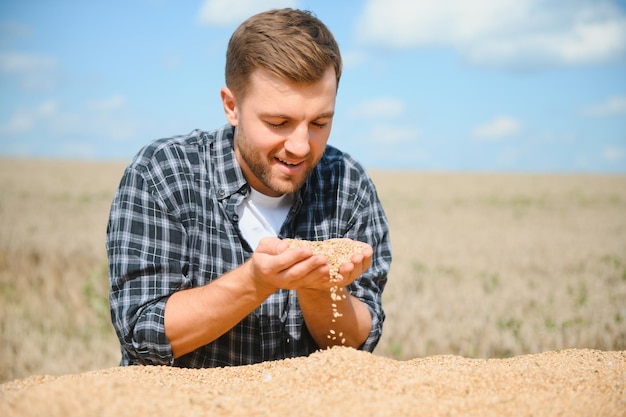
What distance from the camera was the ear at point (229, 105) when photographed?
10.3ft

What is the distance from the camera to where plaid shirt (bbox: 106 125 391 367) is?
2.83 m

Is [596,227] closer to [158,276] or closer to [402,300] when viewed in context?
[402,300]

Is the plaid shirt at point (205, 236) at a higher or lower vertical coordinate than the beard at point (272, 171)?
lower

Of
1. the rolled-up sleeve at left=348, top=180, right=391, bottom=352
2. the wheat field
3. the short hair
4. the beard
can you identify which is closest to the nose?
the beard

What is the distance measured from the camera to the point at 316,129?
288 cm

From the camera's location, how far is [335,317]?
284 cm

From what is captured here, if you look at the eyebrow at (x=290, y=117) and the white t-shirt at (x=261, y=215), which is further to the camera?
the white t-shirt at (x=261, y=215)

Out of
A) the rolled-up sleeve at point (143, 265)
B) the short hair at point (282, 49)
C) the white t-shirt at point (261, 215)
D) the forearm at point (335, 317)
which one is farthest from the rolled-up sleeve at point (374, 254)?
the rolled-up sleeve at point (143, 265)

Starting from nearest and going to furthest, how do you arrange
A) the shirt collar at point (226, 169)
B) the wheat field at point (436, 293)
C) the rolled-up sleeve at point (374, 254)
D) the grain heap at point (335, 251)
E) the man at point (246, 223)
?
1. the grain heap at point (335, 251)
2. the man at point (246, 223)
3. the shirt collar at point (226, 169)
4. the rolled-up sleeve at point (374, 254)
5. the wheat field at point (436, 293)

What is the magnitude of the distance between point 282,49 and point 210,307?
120cm

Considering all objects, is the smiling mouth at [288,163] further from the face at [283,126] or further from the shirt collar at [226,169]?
the shirt collar at [226,169]

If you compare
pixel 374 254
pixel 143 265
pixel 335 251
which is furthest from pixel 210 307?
pixel 374 254

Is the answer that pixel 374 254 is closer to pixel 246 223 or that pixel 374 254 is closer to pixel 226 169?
pixel 246 223

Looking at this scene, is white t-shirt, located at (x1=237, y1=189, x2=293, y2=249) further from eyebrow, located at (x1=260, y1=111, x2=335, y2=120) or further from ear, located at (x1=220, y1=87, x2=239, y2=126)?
eyebrow, located at (x1=260, y1=111, x2=335, y2=120)
